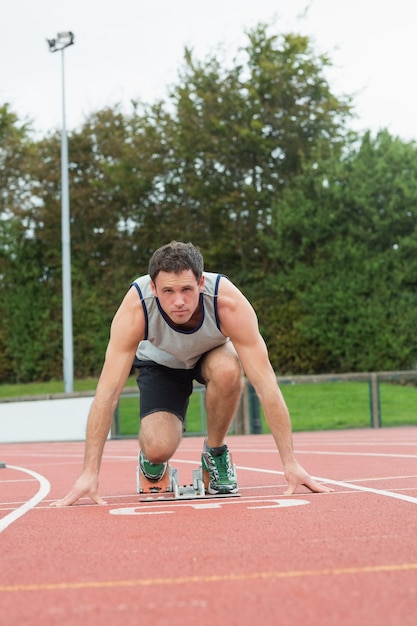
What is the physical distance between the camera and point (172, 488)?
725 cm

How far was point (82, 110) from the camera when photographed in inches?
1407

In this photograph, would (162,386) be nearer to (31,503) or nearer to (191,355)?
(191,355)

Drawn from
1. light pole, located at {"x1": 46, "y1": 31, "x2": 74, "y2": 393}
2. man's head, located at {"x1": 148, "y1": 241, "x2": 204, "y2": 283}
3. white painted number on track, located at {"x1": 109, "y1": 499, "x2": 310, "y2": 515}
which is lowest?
white painted number on track, located at {"x1": 109, "y1": 499, "x2": 310, "y2": 515}

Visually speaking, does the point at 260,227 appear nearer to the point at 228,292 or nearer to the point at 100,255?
the point at 100,255

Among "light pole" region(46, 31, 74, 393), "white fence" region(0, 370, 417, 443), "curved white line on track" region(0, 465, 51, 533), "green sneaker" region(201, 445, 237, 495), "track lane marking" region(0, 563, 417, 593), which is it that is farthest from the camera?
"light pole" region(46, 31, 74, 393)

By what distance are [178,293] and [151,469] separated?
5.76 feet

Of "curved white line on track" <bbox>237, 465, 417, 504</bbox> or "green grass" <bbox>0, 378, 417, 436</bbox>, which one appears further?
"green grass" <bbox>0, 378, 417, 436</bbox>

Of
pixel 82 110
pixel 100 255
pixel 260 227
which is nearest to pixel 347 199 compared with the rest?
pixel 260 227

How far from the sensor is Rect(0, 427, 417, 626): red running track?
9.40ft

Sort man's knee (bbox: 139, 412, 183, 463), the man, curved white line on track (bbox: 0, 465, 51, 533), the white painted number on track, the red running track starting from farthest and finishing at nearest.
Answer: man's knee (bbox: 139, 412, 183, 463)
the man
the white painted number on track
curved white line on track (bbox: 0, 465, 51, 533)
the red running track

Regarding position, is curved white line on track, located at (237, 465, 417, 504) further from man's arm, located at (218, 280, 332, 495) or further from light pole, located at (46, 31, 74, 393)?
light pole, located at (46, 31, 74, 393)

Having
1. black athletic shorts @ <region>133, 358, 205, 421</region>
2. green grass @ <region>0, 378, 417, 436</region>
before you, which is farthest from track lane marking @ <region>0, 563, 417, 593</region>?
green grass @ <region>0, 378, 417, 436</region>

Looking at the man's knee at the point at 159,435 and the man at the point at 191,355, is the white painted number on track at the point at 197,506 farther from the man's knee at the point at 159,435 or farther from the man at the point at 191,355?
the man's knee at the point at 159,435

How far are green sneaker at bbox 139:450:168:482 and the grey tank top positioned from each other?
839mm
